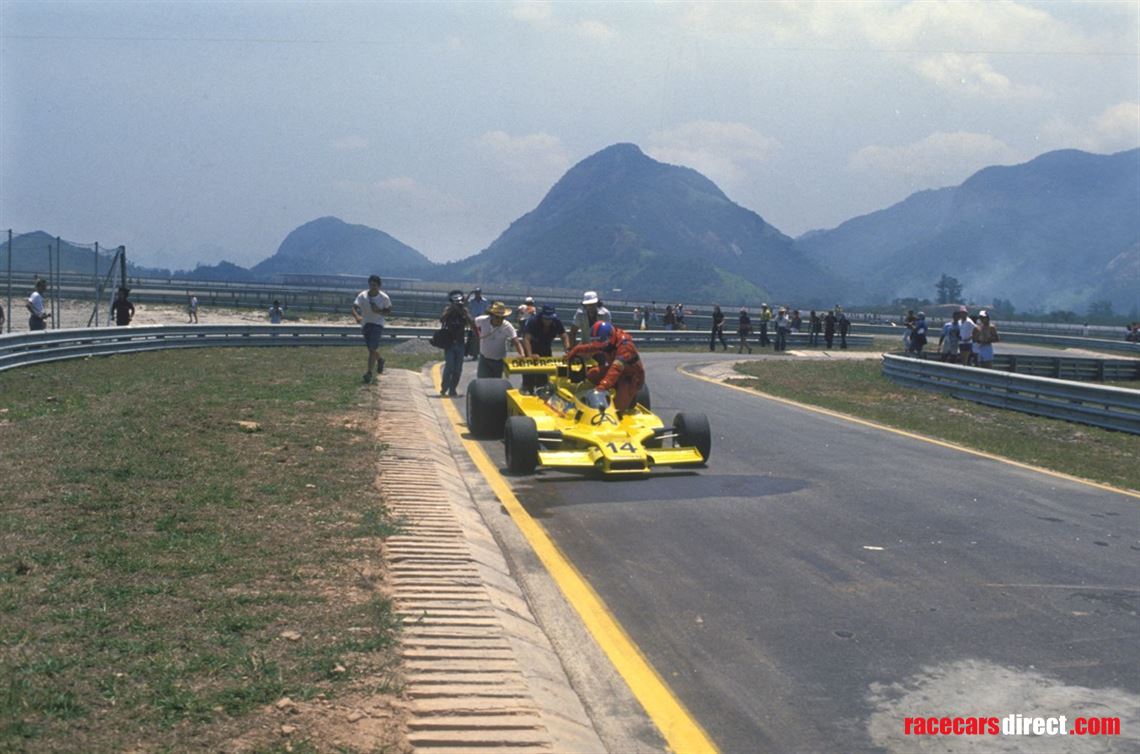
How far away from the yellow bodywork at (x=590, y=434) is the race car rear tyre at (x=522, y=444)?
4.7 inches

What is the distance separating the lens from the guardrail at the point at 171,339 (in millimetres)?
23406

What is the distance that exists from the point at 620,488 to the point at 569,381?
8.85 ft

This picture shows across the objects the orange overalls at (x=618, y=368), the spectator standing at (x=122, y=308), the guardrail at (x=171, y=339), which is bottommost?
the guardrail at (x=171, y=339)

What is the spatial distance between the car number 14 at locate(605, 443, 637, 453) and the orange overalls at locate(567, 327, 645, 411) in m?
1.05

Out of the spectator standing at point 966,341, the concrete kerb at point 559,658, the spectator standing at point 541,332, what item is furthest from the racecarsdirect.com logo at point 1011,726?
the spectator standing at point 966,341

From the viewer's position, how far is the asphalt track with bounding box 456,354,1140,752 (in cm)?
562

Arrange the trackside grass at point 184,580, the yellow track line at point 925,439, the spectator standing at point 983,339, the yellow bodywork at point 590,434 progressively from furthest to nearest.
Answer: the spectator standing at point 983,339, the yellow track line at point 925,439, the yellow bodywork at point 590,434, the trackside grass at point 184,580

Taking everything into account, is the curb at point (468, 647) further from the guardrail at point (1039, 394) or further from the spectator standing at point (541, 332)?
the guardrail at point (1039, 394)

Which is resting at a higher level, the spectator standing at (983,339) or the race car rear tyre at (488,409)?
the spectator standing at (983,339)

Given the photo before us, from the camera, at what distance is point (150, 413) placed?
1374cm

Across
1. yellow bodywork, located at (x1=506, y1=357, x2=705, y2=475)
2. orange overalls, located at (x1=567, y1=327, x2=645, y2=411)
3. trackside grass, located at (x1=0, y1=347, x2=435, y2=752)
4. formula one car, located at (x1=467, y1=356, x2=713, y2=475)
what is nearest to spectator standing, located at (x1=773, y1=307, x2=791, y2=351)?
formula one car, located at (x1=467, y1=356, x2=713, y2=475)

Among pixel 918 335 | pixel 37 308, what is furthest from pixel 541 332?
pixel 918 335

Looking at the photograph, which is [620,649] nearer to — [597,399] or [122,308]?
[597,399]

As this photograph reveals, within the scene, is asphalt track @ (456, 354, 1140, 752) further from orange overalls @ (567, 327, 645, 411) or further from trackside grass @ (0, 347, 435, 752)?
trackside grass @ (0, 347, 435, 752)
